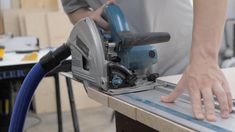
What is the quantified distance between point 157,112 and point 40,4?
322cm

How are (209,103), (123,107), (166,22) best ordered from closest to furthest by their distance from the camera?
(209,103) → (123,107) → (166,22)

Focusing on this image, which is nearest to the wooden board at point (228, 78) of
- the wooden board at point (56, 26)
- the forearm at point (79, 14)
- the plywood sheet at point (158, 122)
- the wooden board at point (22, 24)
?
the plywood sheet at point (158, 122)

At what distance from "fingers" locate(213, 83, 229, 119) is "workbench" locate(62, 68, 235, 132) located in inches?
0.5

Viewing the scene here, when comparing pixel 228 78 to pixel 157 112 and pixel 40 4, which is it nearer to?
pixel 157 112

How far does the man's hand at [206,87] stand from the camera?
2.18 ft

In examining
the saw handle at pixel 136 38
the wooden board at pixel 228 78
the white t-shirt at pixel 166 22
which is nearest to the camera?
the saw handle at pixel 136 38

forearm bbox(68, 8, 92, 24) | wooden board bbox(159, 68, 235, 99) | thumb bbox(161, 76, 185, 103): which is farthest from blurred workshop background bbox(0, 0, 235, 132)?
thumb bbox(161, 76, 185, 103)

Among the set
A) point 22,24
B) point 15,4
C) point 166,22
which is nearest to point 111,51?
point 166,22

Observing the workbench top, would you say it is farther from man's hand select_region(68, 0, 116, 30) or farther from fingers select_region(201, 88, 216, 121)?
man's hand select_region(68, 0, 116, 30)

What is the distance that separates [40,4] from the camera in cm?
369

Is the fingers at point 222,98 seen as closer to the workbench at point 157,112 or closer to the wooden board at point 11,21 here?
the workbench at point 157,112

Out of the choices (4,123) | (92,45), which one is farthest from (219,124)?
(4,123)

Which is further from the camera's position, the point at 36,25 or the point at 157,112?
the point at 36,25

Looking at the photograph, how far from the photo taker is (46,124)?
3.18 meters
